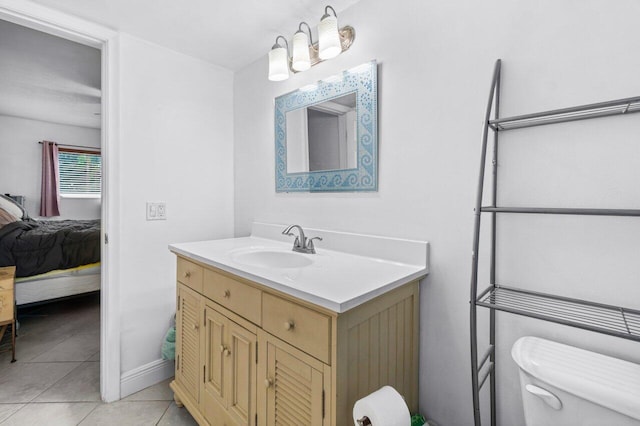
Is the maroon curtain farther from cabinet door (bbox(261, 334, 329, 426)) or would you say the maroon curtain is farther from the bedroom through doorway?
cabinet door (bbox(261, 334, 329, 426))

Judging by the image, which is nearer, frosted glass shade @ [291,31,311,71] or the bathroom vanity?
the bathroom vanity

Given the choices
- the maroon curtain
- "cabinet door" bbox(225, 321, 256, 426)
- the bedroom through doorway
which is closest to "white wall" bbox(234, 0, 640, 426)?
"cabinet door" bbox(225, 321, 256, 426)

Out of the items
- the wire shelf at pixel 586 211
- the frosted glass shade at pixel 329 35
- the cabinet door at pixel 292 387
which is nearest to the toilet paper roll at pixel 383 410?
the cabinet door at pixel 292 387

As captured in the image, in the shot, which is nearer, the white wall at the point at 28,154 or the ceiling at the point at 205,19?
the ceiling at the point at 205,19

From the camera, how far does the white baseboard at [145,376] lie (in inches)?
72.6

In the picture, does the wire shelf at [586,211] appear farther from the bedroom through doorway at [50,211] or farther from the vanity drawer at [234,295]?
the bedroom through doorway at [50,211]

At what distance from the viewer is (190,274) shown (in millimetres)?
1569

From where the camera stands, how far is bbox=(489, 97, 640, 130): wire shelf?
77 cm

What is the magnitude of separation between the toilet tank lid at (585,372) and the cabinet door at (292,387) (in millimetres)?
574

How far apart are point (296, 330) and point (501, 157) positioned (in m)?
0.92

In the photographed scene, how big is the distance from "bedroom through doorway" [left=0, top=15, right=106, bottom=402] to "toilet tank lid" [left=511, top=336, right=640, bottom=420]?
2253 mm

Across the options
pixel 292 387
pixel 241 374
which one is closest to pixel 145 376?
pixel 241 374

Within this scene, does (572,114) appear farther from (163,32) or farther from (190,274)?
(163,32)

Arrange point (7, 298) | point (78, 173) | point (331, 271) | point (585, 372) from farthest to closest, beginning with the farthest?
point (78, 173) → point (7, 298) → point (331, 271) → point (585, 372)
